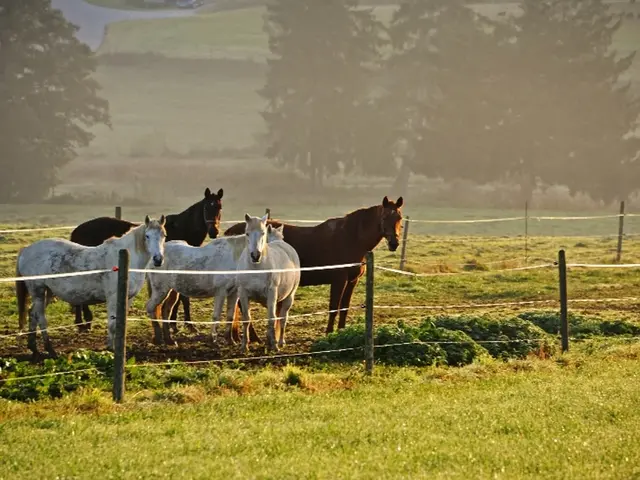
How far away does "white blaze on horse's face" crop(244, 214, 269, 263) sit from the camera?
652 inches

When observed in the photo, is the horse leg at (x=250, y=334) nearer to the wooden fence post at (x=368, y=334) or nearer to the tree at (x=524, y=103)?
the wooden fence post at (x=368, y=334)

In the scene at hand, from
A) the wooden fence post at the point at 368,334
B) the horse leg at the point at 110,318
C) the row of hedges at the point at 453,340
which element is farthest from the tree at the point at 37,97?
the wooden fence post at the point at 368,334

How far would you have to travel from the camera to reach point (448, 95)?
269 ft

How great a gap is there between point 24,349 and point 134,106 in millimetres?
98683

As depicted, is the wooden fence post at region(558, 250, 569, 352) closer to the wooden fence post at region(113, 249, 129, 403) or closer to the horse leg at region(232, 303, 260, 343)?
the horse leg at region(232, 303, 260, 343)

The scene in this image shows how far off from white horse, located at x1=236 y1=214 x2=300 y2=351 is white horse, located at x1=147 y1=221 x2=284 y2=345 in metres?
0.38

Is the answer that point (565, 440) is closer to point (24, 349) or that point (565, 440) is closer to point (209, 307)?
point (24, 349)

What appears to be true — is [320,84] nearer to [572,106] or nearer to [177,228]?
[572,106]

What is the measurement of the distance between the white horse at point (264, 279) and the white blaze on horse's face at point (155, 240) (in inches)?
55.0

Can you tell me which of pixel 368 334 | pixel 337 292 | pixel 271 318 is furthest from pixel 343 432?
pixel 337 292

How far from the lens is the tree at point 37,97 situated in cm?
7150

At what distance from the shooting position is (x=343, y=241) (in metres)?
20.3

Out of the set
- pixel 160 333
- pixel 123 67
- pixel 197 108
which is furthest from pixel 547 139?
pixel 160 333

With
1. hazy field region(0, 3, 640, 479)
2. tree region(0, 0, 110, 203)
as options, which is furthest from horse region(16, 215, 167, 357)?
tree region(0, 0, 110, 203)
